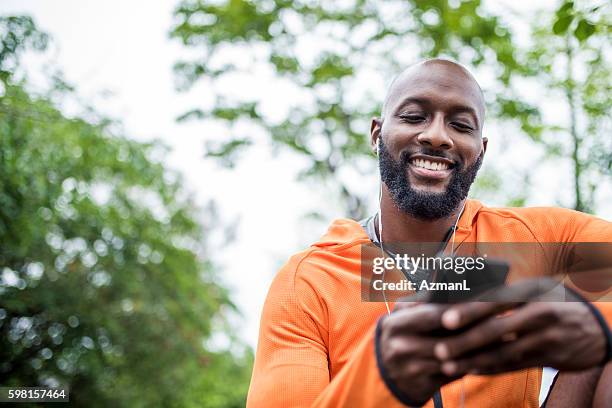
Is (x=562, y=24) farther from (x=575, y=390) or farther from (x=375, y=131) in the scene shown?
(x=575, y=390)

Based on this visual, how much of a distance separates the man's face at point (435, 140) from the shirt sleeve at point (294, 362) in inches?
22.3

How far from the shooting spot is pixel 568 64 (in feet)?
34.1

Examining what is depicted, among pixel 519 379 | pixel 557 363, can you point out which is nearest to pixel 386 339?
pixel 557 363

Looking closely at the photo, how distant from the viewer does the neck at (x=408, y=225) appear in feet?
8.45

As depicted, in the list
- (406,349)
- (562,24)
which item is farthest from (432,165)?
(406,349)

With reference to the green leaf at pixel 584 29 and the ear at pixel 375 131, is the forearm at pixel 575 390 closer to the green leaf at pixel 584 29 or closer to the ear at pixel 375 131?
the ear at pixel 375 131

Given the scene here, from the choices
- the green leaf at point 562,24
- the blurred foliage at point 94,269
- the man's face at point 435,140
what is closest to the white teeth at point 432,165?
the man's face at point 435,140

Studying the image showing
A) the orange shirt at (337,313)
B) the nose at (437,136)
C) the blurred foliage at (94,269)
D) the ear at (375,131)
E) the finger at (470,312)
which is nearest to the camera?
the finger at (470,312)

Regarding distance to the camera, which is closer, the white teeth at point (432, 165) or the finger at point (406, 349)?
the finger at point (406, 349)

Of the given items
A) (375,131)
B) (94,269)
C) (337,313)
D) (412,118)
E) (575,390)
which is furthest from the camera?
(94,269)

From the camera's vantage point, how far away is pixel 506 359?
117 cm

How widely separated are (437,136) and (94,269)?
9.80 m

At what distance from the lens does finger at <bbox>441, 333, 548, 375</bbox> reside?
3.80 ft

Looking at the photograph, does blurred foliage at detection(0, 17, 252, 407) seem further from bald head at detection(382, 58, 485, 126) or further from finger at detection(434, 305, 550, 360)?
finger at detection(434, 305, 550, 360)
